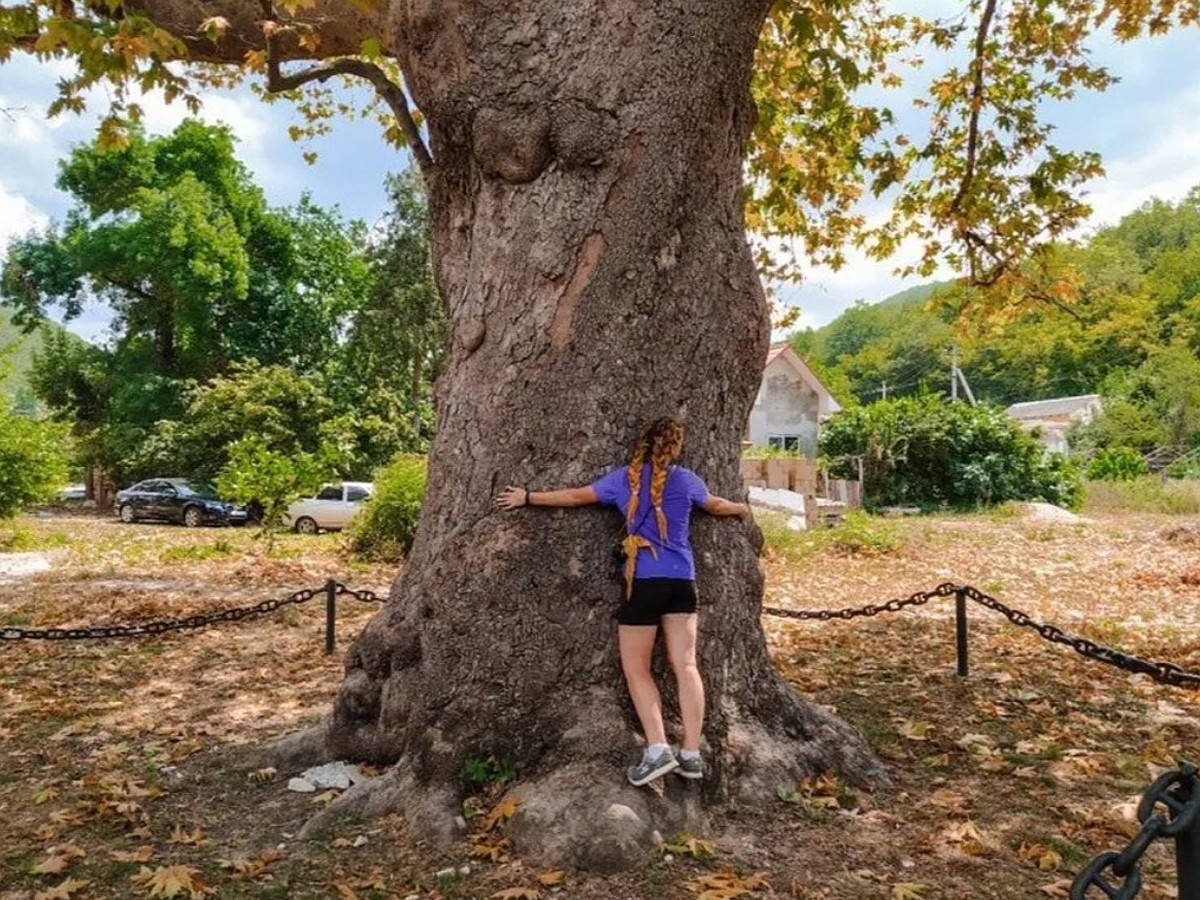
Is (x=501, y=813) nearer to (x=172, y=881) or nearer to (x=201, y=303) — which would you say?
(x=172, y=881)

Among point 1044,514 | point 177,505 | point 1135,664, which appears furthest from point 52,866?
point 177,505

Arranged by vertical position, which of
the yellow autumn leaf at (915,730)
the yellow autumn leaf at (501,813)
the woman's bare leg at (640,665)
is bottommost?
the yellow autumn leaf at (915,730)

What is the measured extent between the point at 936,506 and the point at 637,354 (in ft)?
80.2

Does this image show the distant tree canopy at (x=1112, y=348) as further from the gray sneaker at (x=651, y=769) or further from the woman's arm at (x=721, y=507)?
the gray sneaker at (x=651, y=769)

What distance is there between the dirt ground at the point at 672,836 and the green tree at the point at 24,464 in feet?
22.4

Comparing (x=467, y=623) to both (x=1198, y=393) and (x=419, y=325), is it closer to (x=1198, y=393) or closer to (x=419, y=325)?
(x=419, y=325)

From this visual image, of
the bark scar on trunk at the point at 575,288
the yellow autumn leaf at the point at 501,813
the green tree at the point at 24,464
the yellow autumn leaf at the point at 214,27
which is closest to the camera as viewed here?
the yellow autumn leaf at the point at 501,813

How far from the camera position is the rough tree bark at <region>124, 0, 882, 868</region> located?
405cm

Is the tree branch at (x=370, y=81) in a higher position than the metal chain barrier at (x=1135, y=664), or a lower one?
higher

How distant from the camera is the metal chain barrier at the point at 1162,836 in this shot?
1.80 metres

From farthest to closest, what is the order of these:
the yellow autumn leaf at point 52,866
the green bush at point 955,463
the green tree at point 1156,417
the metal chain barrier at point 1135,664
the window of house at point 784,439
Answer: the green tree at point 1156,417 → the window of house at point 784,439 → the green bush at point 955,463 → the metal chain barrier at point 1135,664 → the yellow autumn leaf at point 52,866

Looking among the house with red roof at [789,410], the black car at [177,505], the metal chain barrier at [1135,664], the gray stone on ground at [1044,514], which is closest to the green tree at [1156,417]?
the house with red roof at [789,410]

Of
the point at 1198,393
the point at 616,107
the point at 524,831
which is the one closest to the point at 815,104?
the point at 616,107

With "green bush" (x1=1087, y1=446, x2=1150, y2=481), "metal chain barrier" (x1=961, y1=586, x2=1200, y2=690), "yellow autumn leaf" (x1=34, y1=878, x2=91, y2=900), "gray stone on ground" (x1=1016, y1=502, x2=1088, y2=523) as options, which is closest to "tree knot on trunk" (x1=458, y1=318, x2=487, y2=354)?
"yellow autumn leaf" (x1=34, y1=878, x2=91, y2=900)
